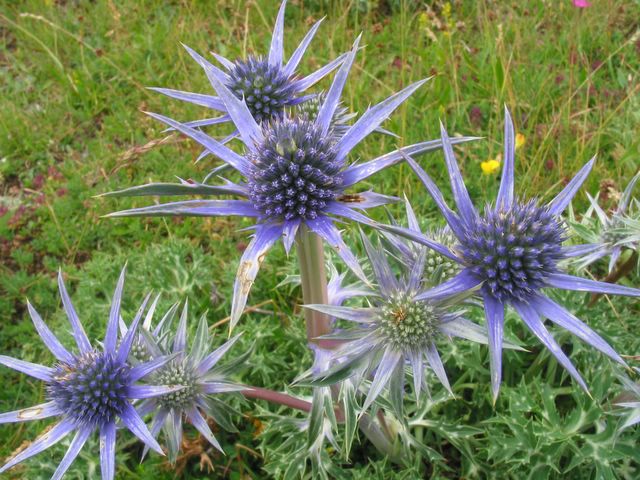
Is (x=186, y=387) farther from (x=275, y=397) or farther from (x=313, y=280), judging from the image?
(x=313, y=280)

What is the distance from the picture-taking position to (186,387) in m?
1.49

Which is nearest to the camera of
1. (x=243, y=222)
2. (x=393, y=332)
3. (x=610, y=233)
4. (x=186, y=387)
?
(x=393, y=332)

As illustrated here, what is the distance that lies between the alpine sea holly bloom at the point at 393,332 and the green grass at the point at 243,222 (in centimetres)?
56

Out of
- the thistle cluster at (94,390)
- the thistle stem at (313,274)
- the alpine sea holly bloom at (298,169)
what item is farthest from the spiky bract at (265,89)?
the thistle cluster at (94,390)

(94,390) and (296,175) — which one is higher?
(296,175)

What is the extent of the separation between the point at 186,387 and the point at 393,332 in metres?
0.61

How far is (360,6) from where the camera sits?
3922 millimetres

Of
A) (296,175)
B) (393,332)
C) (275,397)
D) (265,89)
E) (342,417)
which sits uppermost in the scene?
(265,89)

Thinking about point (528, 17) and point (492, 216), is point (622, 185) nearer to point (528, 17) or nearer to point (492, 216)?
point (528, 17)

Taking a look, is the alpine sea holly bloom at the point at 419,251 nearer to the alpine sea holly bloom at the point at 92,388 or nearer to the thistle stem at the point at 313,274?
the thistle stem at the point at 313,274

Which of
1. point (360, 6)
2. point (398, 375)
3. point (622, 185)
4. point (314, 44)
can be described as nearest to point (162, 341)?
point (398, 375)

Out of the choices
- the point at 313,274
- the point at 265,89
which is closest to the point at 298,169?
the point at 313,274

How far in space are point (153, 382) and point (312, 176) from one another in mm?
824

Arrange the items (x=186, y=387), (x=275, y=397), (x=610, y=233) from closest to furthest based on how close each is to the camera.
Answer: (x=186, y=387) < (x=275, y=397) < (x=610, y=233)
